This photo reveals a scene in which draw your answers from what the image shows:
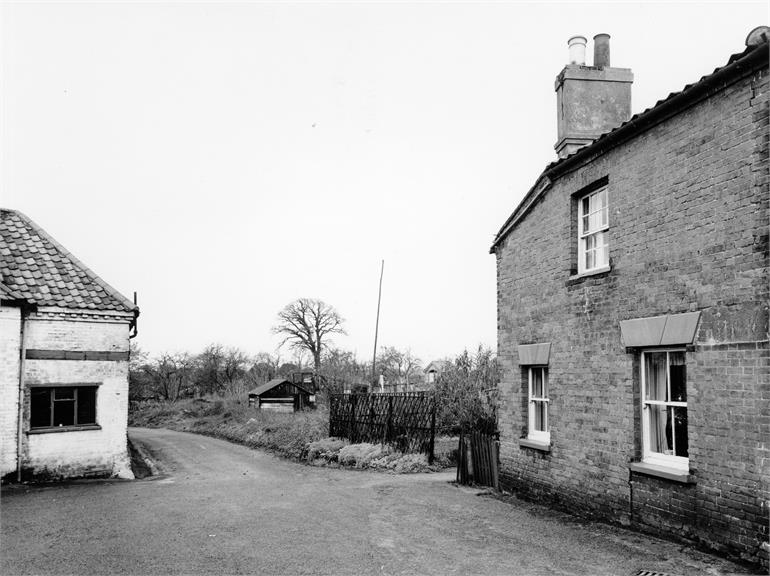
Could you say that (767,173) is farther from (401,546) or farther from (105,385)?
(105,385)

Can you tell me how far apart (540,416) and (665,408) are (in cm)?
339

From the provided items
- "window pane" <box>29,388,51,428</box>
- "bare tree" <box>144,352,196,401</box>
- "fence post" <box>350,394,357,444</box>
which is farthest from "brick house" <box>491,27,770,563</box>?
"bare tree" <box>144,352,196,401</box>

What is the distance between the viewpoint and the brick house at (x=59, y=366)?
1386cm

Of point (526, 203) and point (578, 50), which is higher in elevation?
point (578, 50)

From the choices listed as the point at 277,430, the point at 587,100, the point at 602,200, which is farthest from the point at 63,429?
the point at 277,430

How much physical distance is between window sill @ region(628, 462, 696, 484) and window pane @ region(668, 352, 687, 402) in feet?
3.04

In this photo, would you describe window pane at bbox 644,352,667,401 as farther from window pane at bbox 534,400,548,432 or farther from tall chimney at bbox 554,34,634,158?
tall chimney at bbox 554,34,634,158

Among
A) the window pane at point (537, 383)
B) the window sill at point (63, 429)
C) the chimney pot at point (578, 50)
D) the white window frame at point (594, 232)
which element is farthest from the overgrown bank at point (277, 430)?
the chimney pot at point (578, 50)

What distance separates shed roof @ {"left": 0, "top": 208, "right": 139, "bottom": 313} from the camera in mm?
14625

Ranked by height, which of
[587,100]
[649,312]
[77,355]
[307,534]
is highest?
[587,100]

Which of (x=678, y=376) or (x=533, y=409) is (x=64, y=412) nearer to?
(x=533, y=409)

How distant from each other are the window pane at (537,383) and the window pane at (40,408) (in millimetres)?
11202

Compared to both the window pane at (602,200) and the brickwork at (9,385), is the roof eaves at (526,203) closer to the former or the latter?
the window pane at (602,200)

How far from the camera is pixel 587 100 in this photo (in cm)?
1173
